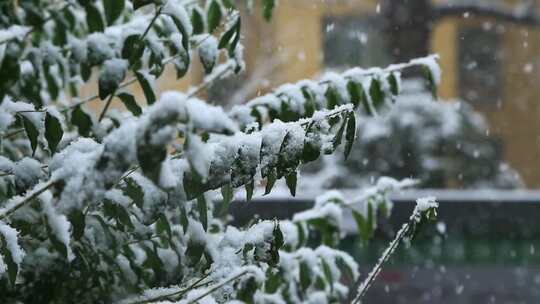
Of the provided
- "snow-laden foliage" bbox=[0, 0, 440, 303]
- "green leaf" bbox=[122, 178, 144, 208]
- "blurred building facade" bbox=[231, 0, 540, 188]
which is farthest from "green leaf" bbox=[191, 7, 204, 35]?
"blurred building facade" bbox=[231, 0, 540, 188]

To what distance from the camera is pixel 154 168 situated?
1336mm

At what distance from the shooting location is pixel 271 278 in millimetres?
2682

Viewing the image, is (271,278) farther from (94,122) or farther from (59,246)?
(59,246)

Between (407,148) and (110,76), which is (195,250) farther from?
(407,148)

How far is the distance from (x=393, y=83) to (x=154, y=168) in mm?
1638

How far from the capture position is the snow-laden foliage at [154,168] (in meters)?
1.46

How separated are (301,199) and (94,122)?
2937 mm

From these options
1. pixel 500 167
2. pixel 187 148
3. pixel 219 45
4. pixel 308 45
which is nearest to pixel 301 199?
pixel 219 45

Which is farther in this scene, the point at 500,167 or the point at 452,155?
the point at 500,167

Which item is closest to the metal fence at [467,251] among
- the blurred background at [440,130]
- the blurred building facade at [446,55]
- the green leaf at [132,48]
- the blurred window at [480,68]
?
the blurred background at [440,130]

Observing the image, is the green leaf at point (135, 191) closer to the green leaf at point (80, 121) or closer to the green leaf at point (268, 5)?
the green leaf at point (80, 121)

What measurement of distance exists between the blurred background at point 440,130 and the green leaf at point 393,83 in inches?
3.7

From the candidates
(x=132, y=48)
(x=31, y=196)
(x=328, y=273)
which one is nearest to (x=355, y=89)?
(x=328, y=273)

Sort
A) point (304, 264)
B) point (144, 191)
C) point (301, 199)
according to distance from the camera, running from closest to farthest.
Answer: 1. point (144, 191)
2. point (304, 264)
3. point (301, 199)
